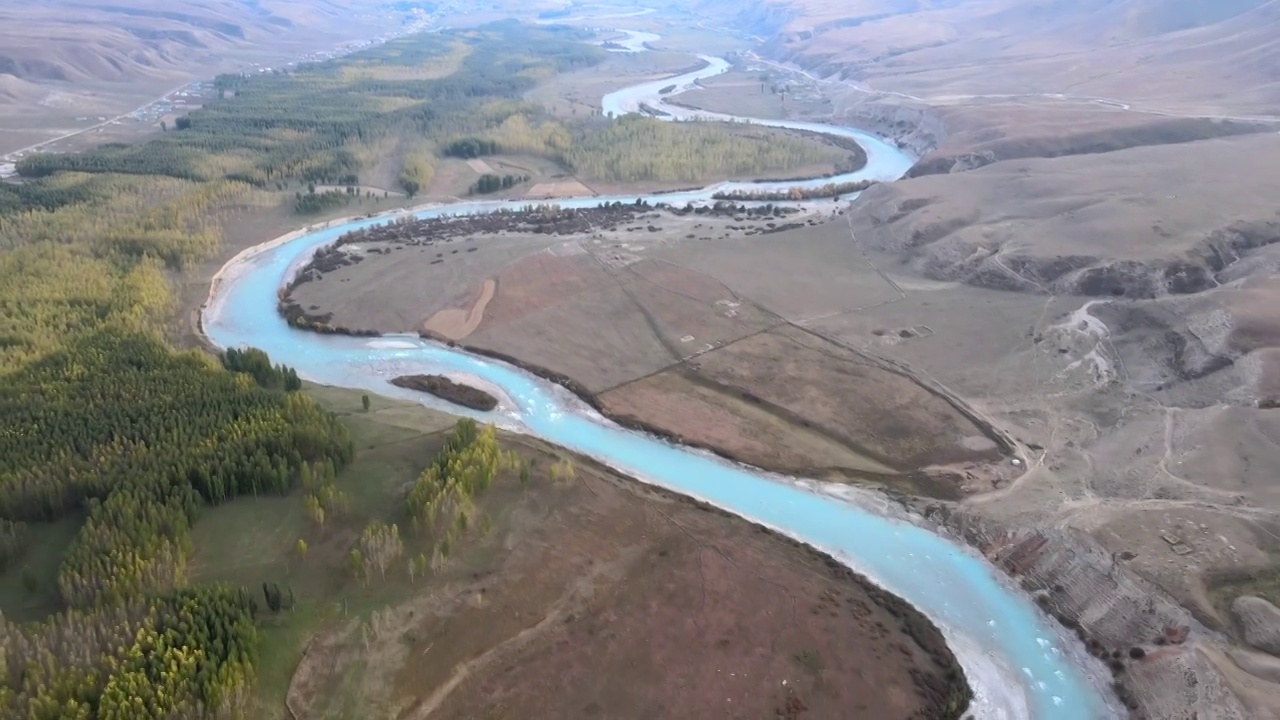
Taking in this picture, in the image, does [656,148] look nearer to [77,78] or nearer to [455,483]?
[455,483]

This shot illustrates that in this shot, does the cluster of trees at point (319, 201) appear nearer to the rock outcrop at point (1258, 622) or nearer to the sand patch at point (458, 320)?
the sand patch at point (458, 320)

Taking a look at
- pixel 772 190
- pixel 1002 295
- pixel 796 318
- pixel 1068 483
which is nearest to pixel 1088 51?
pixel 772 190

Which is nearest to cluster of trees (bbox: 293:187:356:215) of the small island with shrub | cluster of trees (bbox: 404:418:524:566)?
the small island with shrub

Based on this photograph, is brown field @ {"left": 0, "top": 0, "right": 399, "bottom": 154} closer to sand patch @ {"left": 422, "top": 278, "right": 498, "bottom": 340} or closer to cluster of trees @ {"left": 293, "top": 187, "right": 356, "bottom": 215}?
cluster of trees @ {"left": 293, "top": 187, "right": 356, "bottom": 215}

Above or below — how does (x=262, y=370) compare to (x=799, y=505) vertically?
above

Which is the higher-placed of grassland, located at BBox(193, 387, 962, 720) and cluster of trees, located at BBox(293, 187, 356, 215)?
cluster of trees, located at BBox(293, 187, 356, 215)

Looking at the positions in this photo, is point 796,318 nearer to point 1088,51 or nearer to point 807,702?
point 807,702

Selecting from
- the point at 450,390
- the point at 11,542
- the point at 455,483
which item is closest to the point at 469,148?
the point at 450,390
